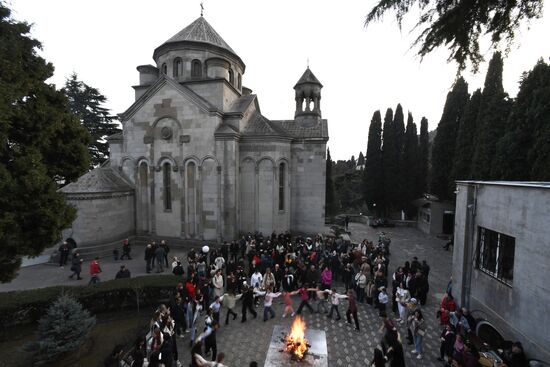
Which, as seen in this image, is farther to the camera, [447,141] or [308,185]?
[447,141]

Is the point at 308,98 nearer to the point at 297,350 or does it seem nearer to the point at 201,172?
the point at 201,172

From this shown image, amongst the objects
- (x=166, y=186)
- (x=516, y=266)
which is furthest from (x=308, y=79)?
(x=516, y=266)

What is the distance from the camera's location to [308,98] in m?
23.5

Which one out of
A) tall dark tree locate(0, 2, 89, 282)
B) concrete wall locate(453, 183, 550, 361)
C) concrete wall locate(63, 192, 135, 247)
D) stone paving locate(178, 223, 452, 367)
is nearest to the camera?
tall dark tree locate(0, 2, 89, 282)

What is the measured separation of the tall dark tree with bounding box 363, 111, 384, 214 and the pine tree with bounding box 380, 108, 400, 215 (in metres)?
0.46

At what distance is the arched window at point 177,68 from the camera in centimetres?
2327

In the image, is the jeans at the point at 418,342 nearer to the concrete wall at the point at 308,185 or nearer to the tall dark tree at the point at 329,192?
the concrete wall at the point at 308,185

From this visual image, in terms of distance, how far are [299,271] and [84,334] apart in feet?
26.2

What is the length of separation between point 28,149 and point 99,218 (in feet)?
40.0

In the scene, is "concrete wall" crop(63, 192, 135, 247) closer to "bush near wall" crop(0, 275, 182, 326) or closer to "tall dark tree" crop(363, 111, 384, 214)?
"bush near wall" crop(0, 275, 182, 326)

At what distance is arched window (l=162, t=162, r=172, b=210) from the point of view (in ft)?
66.7

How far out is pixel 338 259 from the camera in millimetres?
13945

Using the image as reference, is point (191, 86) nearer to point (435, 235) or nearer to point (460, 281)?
point (460, 281)

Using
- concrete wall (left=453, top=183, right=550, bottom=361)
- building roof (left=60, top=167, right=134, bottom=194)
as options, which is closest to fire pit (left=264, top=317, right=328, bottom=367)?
concrete wall (left=453, top=183, right=550, bottom=361)
